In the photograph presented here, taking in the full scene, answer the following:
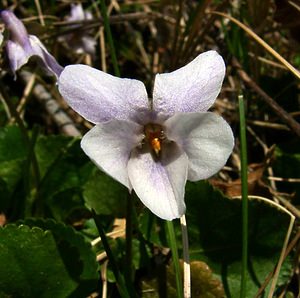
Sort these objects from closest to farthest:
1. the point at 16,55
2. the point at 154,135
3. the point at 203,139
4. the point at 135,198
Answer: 1. the point at 203,139
2. the point at 154,135
3. the point at 135,198
4. the point at 16,55

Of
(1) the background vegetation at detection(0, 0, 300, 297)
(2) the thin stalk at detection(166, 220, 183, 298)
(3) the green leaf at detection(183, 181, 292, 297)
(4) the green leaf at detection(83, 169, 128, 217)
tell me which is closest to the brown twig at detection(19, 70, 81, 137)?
(1) the background vegetation at detection(0, 0, 300, 297)

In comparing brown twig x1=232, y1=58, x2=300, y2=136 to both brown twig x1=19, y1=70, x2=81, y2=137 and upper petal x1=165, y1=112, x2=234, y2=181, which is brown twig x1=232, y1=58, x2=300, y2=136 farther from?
upper petal x1=165, y1=112, x2=234, y2=181

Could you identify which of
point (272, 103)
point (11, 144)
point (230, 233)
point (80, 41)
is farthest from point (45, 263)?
point (80, 41)

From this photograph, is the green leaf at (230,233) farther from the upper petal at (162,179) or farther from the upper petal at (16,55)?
the upper petal at (16,55)

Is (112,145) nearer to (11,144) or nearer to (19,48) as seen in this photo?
(19,48)

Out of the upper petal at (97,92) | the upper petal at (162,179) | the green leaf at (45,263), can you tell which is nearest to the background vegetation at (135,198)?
the green leaf at (45,263)

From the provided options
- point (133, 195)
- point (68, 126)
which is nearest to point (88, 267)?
point (133, 195)
